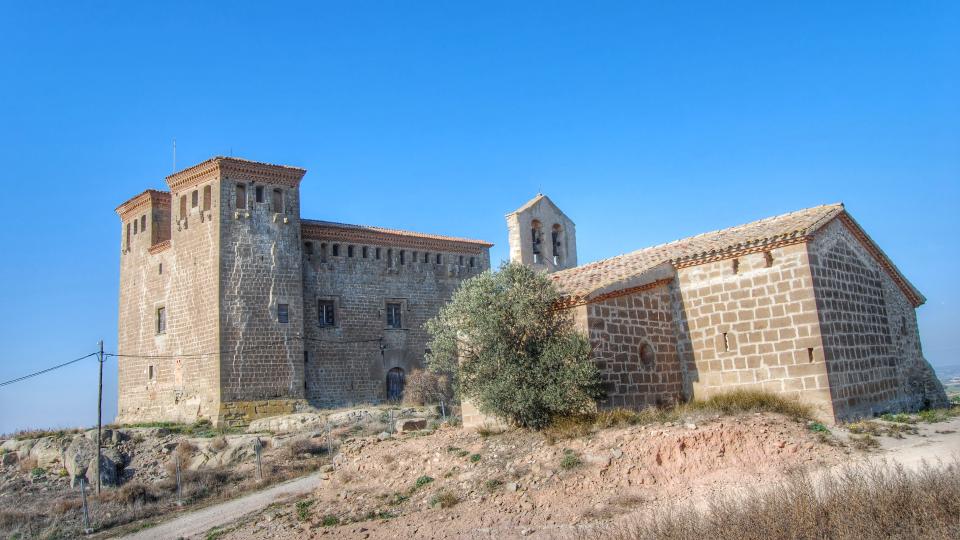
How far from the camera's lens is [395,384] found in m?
32.8

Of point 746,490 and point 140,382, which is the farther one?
point 140,382

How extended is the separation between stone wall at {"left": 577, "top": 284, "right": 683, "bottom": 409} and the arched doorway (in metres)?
18.7

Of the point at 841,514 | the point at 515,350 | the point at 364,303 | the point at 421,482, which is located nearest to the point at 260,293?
the point at 364,303

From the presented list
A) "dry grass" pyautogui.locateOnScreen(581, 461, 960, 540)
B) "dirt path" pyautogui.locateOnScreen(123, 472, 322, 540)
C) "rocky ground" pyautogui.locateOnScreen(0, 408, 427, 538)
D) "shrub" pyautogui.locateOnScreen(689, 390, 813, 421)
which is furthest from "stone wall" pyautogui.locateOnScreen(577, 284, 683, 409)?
"rocky ground" pyautogui.locateOnScreen(0, 408, 427, 538)

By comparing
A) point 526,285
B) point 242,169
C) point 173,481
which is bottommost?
point 173,481

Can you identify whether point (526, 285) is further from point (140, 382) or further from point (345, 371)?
point (140, 382)

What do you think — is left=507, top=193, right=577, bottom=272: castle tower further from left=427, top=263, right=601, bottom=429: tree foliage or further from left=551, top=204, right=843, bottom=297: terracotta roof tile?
left=427, top=263, right=601, bottom=429: tree foliage

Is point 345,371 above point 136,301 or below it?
below

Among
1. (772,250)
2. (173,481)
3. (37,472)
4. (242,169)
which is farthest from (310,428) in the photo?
(772,250)

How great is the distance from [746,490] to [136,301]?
30114 millimetres

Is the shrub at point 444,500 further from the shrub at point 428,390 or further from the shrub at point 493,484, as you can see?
→ the shrub at point 428,390

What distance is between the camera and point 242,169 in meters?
28.8

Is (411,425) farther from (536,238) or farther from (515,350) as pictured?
(515,350)

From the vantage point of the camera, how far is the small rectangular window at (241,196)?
28.9m
